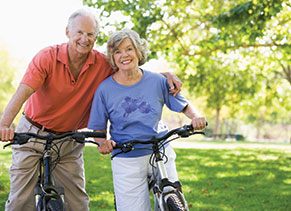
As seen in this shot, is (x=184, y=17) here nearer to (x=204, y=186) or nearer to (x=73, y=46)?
(x=204, y=186)

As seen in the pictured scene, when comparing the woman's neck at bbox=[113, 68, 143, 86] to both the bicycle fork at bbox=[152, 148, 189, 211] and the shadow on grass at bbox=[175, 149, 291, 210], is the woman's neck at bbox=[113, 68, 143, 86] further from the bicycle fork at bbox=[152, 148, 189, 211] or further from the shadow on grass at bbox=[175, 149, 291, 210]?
the shadow on grass at bbox=[175, 149, 291, 210]

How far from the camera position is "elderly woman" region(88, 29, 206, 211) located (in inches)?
141

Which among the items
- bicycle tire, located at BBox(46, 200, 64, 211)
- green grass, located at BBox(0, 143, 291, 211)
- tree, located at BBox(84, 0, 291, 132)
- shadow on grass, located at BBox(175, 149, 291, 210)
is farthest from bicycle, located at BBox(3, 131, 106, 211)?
tree, located at BBox(84, 0, 291, 132)

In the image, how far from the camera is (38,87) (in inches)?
146

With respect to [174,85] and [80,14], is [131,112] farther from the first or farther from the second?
[80,14]

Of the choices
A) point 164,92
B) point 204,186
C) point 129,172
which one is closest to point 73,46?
point 164,92

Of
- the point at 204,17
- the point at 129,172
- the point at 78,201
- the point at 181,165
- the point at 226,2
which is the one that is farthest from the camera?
the point at 226,2

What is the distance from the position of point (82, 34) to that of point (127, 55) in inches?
22.1

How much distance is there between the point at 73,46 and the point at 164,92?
1.00m

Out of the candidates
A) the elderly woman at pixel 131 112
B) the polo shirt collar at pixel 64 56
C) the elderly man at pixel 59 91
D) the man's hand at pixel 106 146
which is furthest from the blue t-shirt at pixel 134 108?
the polo shirt collar at pixel 64 56

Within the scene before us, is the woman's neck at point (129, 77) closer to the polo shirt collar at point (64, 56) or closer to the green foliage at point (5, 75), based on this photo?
the polo shirt collar at point (64, 56)

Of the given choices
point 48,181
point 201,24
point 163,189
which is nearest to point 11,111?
point 48,181

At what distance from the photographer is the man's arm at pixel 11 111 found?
3.18m

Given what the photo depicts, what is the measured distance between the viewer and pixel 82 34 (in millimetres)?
3891
